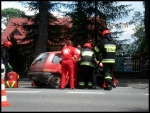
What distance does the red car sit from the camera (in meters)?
13.9

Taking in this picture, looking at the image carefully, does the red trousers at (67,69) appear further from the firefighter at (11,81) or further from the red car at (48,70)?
the firefighter at (11,81)

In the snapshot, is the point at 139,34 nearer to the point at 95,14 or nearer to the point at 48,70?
the point at 95,14

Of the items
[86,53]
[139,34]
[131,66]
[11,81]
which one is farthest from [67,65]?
[139,34]

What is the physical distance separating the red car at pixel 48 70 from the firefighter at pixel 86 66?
1.07m

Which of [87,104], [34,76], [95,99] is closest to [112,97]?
[95,99]

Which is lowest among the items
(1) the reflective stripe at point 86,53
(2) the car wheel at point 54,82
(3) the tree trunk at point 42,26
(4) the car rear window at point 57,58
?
(2) the car wheel at point 54,82

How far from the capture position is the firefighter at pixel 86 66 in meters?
13.1

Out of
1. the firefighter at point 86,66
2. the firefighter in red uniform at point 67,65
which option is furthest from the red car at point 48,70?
the firefighter at point 86,66

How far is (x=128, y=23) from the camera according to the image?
24875 mm

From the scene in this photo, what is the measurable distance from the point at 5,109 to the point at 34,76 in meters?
5.83

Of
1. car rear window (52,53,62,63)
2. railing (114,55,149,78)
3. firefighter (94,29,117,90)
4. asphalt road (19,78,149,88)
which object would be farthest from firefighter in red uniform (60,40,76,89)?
railing (114,55,149,78)

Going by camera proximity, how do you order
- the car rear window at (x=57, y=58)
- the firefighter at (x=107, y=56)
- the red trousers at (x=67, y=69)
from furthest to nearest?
1. the car rear window at (x=57, y=58)
2. the red trousers at (x=67, y=69)
3. the firefighter at (x=107, y=56)

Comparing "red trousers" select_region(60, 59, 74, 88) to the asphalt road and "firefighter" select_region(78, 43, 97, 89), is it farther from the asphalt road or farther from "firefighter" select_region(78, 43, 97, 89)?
the asphalt road

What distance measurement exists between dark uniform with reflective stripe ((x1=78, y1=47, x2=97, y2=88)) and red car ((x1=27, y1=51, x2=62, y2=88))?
3.53ft
